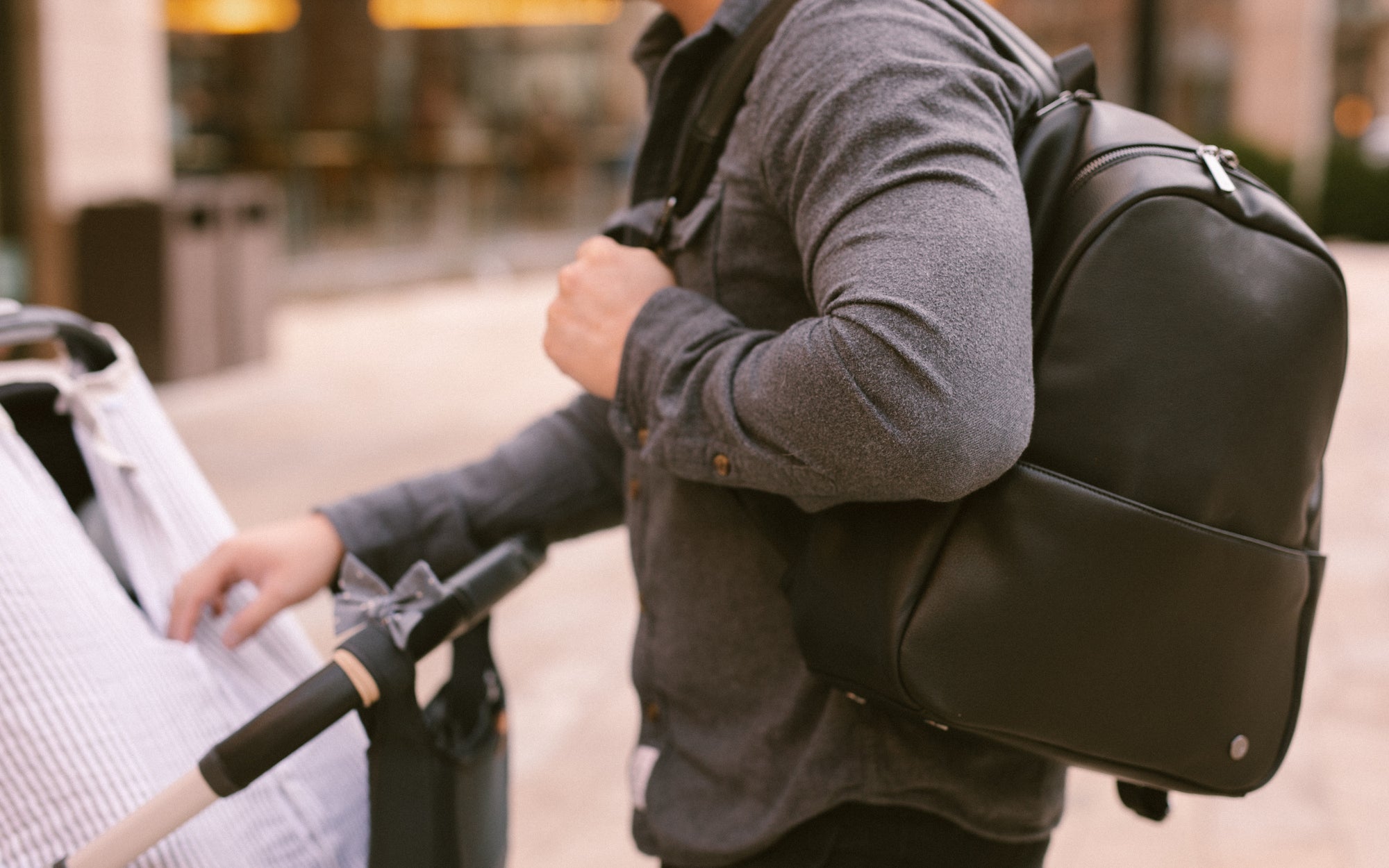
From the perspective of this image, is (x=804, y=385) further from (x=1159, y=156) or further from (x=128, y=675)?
(x=128, y=675)

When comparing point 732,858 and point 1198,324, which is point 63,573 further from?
point 1198,324

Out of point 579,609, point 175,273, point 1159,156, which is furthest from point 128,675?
point 175,273

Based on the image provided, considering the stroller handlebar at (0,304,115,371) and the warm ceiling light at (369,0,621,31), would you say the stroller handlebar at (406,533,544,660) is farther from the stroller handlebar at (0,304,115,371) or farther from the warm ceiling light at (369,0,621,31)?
the warm ceiling light at (369,0,621,31)

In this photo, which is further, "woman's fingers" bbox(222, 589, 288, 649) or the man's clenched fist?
"woman's fingers" bbox(222, 589, 288, 649)

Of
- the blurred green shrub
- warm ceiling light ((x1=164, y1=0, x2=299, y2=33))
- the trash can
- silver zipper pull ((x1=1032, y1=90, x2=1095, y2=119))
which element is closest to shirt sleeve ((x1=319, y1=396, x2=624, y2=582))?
silver zipper pull ((x1=1032, y1=90, x2=1095, y2=119))

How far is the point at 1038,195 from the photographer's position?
1116 mm

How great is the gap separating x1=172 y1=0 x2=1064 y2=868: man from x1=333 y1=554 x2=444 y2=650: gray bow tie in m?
0.14

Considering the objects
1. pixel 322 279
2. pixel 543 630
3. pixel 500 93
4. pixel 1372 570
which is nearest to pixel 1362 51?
pixel 500 93

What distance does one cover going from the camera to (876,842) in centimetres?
124

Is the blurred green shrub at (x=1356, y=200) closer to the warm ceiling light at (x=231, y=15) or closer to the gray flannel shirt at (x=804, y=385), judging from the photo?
the warm ceiling light at (x=231, y=15)

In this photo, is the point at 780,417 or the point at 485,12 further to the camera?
the point at 485,12

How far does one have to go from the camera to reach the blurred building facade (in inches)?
314

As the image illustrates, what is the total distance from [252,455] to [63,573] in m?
5.37

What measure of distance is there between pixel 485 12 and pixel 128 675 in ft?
52.0
